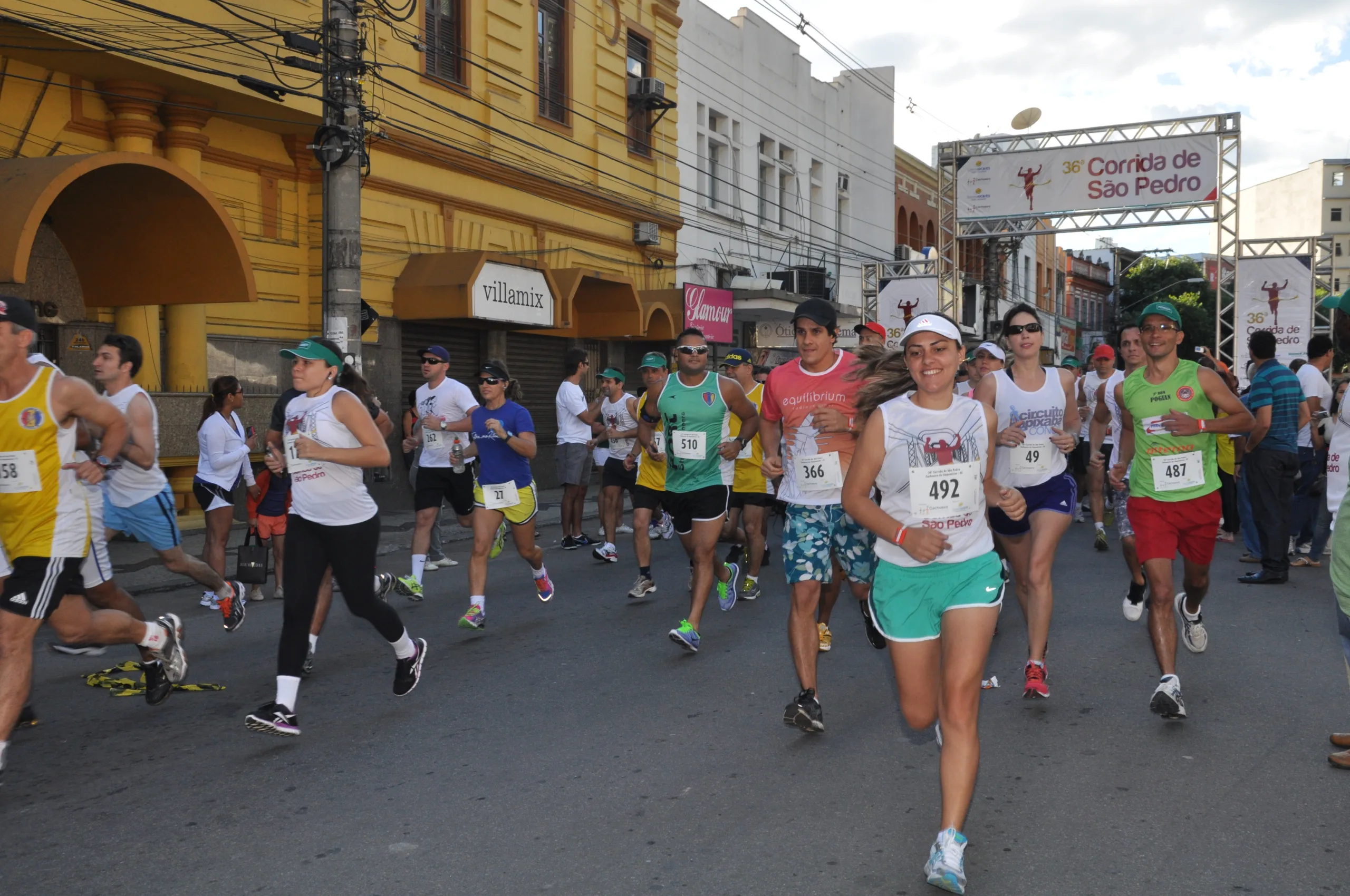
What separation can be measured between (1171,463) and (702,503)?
9.29ft

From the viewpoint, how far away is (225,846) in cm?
401

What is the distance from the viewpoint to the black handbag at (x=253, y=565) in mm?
7965

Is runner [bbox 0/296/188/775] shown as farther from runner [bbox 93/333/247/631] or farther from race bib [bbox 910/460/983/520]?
race bib [bbox 910/460/983/520]

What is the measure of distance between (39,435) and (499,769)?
2.29 meters

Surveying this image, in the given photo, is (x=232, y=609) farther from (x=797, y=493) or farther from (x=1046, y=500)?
(x=1046, y=500)

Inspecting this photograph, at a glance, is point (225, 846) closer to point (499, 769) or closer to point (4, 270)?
point (499, 769)

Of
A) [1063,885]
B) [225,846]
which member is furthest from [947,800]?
[225,846]

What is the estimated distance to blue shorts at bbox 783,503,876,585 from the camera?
5.61 m

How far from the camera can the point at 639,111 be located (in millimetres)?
23625

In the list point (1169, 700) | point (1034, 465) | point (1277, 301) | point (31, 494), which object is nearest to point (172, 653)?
point (31, 494)

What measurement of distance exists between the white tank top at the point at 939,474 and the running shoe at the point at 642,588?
209 inches

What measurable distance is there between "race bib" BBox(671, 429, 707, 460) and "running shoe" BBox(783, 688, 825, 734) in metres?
2.46

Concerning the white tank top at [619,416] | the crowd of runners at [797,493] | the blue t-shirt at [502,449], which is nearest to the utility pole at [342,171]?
the white tank top at [619,416]

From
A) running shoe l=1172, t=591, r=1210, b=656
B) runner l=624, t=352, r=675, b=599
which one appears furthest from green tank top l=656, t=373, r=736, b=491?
running shoe l=1172, t=591, r=1210, b=656
